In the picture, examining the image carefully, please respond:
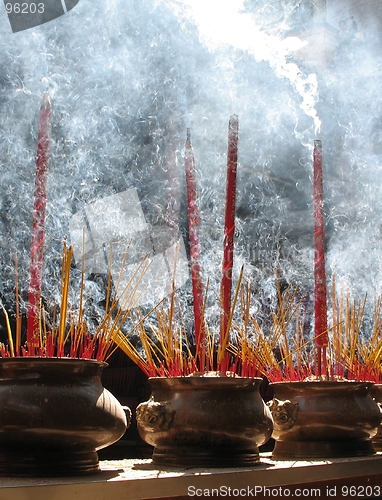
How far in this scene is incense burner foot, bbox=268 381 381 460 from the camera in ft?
5.69

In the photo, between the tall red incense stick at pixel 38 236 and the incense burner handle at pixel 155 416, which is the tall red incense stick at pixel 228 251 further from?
the tall red incense stick at pixel 38 236

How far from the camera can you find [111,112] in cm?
206

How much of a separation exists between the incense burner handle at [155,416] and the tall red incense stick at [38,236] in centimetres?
29

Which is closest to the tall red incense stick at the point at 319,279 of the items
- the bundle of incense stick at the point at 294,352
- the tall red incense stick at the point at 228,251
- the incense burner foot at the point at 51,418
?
the bundle of incense stick at the point at 294,352

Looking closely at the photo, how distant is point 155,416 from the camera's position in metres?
1.43

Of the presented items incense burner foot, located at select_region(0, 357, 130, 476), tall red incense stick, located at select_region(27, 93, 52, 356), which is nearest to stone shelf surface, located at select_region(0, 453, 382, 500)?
incense burner foot, located at select_region(0, 357, 130, 476)

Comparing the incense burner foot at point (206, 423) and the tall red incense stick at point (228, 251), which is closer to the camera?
the incense burner foot at point (206, 423)

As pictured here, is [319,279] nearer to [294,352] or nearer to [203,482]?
[294,352]

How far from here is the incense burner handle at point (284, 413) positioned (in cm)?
172

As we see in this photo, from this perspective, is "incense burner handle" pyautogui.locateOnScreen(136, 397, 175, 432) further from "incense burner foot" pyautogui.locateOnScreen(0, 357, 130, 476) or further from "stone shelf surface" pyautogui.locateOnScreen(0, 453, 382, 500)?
"incense burner foot" pyautogui.locateOnScreen(0, 357, 130, 476)

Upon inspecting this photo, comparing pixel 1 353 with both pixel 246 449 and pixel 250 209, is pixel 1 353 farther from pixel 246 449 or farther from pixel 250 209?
pixel 250 209

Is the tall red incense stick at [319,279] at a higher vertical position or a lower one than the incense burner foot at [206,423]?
higher

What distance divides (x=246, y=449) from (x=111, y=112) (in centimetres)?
110

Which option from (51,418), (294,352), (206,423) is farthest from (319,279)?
(51,418)
